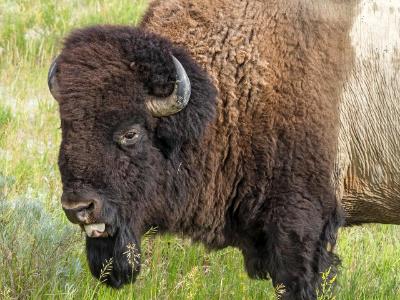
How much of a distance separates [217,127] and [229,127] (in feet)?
0.22

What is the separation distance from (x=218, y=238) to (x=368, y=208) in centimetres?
93

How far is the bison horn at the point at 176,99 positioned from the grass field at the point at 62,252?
87 centimetres

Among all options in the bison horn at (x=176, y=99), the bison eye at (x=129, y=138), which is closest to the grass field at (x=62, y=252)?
the bison eye at (x=129, y=138)

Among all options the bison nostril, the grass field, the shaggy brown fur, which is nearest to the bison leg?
the shaggy brown fur

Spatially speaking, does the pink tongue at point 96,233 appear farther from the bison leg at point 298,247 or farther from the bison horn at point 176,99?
the bison leg at point 298,247

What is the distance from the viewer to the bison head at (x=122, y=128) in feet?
14.5

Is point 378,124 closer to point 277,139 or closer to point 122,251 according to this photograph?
point 277,139

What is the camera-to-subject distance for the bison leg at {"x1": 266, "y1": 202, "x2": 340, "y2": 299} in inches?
187

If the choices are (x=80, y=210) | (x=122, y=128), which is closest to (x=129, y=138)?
(x=122, y=128)

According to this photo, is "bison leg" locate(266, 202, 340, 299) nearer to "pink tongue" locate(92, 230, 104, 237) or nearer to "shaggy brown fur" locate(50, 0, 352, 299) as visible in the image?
"shaggy brown fur" locate(50, 0, 352, 299)

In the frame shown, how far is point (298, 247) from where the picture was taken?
4.77 metres

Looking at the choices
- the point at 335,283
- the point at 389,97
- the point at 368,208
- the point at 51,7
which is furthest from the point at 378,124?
the point at 51,7

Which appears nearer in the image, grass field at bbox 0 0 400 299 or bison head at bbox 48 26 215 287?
bison head at bbox 48 26 215 287

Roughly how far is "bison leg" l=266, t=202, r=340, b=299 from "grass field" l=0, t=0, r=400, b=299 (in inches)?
6.1
